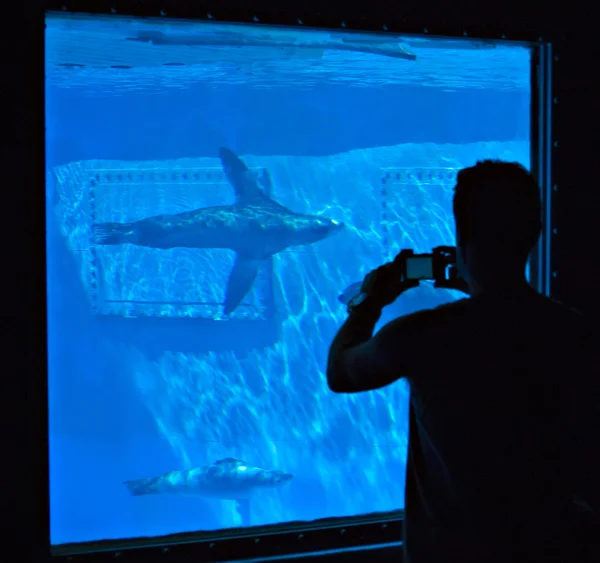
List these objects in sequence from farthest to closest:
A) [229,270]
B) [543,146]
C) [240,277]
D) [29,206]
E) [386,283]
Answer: [229,270] < [240,277] < [543,146] < [29,206] < [386,283]

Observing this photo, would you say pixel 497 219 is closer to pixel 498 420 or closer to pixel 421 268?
pixel 421 268

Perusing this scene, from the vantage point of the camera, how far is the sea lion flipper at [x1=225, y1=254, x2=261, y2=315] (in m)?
9.02

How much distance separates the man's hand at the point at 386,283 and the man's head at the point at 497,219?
0.22 meters

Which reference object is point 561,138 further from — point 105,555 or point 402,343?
point 105,555

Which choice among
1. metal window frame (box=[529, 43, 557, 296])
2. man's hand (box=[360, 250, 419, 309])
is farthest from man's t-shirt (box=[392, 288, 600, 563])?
metal window frame (box=[529, 43, 557, 296])

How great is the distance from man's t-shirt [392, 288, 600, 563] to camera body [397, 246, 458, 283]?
23 cm

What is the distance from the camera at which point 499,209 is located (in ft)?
3.89

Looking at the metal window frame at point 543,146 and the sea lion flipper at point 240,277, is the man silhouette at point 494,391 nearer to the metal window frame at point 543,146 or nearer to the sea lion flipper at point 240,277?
the metal window frame at point 543,146

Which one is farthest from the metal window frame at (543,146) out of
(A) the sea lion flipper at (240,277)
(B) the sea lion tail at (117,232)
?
(A) the sea lion flipper at (240,277)

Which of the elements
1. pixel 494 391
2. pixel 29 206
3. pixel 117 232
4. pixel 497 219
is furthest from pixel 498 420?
pixel 117 232

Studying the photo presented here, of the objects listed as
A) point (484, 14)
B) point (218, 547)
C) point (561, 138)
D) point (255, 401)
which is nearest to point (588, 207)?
point (561, 138)

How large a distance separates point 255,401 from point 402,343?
508 inches

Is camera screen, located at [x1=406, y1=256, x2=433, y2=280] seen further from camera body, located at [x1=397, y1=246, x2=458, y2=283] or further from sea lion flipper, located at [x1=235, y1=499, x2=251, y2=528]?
sea lion flipper, located at [x1=235, y1=499, x2=251, y2=528]

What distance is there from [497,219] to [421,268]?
26cm
